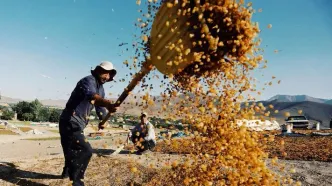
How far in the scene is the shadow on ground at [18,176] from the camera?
5047mm

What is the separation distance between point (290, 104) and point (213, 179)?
103238 mm

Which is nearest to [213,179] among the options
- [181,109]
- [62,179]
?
[181,109]

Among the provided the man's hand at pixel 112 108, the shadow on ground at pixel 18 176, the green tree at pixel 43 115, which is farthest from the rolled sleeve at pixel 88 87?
the green tree at pixel 43 115

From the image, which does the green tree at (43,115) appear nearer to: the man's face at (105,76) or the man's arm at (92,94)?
the man's face at (105,76)

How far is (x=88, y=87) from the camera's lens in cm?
389

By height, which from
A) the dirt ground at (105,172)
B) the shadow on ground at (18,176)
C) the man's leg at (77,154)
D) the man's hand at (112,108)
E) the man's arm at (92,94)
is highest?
the man's arm at (92,94)

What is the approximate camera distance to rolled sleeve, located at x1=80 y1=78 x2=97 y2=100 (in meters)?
3.79

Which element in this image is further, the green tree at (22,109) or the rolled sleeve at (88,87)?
the green tree at (22,109)

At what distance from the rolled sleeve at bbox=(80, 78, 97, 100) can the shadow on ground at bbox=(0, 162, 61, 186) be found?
2.20 metres

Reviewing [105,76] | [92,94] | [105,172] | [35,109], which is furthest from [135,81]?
[35,109]

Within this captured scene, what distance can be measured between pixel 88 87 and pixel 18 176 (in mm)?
2776

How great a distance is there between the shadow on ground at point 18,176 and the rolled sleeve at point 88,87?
7.23ft

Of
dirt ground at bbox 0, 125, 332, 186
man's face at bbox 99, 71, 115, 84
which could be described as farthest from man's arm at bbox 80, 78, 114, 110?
dirt ground at bbox 0, 125, 332, 186

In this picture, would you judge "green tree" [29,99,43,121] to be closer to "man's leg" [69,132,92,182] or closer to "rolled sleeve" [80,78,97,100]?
"man's leg" [69,132,92,182]
